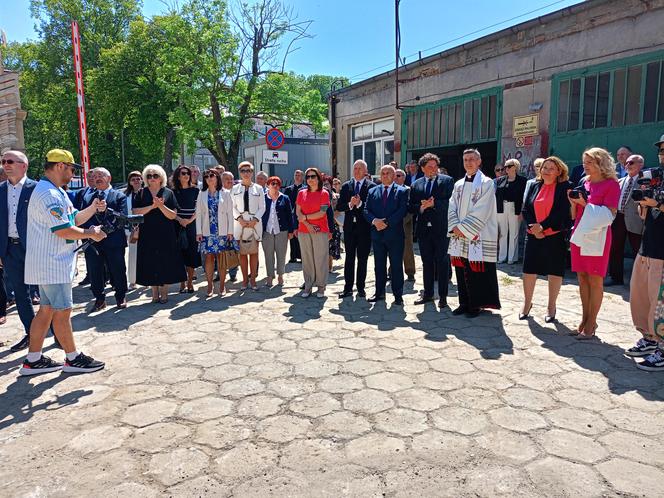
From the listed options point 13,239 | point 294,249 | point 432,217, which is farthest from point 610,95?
point 13,239

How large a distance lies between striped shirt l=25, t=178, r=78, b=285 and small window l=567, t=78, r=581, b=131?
349 inches

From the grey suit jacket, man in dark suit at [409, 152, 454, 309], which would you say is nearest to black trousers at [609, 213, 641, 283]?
the grey suit jacket

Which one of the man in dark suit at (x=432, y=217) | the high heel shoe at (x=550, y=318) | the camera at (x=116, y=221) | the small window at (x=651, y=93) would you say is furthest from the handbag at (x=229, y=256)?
the small window at (x=651, y=93)

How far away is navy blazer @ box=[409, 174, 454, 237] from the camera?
5.95 metres

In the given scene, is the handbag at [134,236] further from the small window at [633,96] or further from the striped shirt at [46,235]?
the small window at [633,96]

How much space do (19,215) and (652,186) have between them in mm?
5352

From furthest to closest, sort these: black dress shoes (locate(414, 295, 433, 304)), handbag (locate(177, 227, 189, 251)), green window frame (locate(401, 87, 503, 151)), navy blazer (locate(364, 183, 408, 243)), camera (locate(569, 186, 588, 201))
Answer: green window frame (locate(401, 87, 503, 151)), handbag (locate(177, 227, 189, 251)), black dress shoes (locate(414, 295, 433, 304)), navy blazer (locate(364, 183, 408, 243)), camera (locate(569, 186, 588, 201))

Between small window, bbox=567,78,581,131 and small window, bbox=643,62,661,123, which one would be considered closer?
small window, bbox=643,62,661,123

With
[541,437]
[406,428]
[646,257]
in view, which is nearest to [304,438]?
[406,428]

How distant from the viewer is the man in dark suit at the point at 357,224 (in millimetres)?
6527

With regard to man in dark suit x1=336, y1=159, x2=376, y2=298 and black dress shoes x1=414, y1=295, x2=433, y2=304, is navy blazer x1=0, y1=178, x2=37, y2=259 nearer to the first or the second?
man in dark suit x1=336, y1=159, x2=376, y2=298

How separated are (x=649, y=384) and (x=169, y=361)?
3.99m

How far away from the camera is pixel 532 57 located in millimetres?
9836

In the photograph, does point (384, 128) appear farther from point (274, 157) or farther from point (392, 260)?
point (392, 260)
